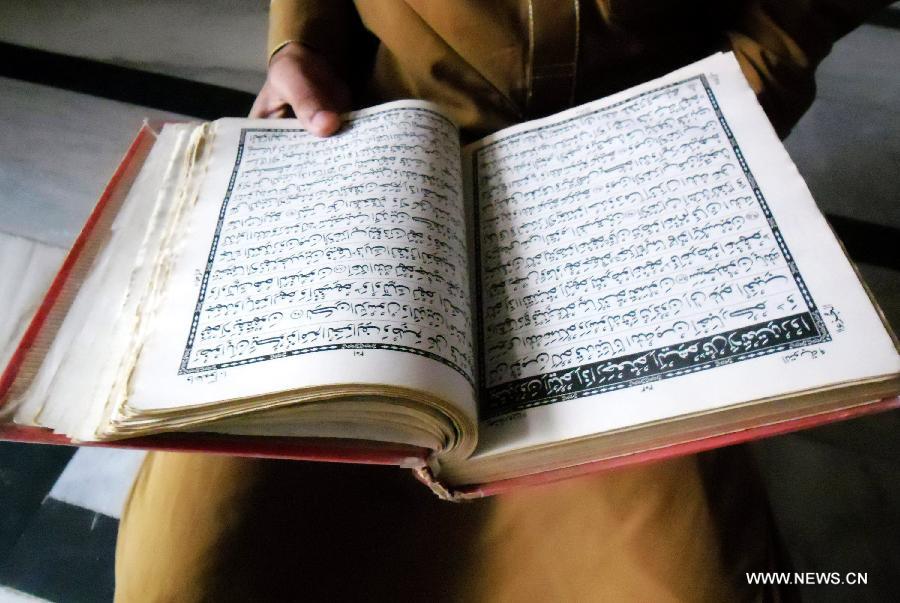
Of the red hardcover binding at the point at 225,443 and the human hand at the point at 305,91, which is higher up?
the human hand at the point at 305,91

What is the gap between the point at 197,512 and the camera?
1.72ft

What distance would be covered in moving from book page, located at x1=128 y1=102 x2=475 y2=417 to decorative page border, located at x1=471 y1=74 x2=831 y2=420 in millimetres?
38

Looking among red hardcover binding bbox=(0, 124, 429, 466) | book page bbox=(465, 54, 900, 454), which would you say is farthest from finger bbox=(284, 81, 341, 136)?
red hardcover binding bbox=(0, 124, 429, 466)

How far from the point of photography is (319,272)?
423 millimetres

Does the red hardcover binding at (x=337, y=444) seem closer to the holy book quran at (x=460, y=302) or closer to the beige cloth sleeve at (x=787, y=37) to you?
the holy book quran at (x=460, y=302)

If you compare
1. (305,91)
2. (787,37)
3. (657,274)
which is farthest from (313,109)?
(787,37)

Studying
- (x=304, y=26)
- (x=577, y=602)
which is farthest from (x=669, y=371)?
(x=304, y=26)

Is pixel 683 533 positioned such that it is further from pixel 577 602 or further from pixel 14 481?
pixel 14 481

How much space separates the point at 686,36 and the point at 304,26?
0.41m

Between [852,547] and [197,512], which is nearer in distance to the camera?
[197,512]

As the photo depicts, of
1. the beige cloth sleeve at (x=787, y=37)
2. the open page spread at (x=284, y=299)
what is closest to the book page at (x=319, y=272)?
the open page spread at (x=284, y=299)

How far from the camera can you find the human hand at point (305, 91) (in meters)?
0.57

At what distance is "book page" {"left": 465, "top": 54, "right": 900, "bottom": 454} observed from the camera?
389 millimetres

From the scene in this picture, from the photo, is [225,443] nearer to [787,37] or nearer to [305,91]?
[305,91]
